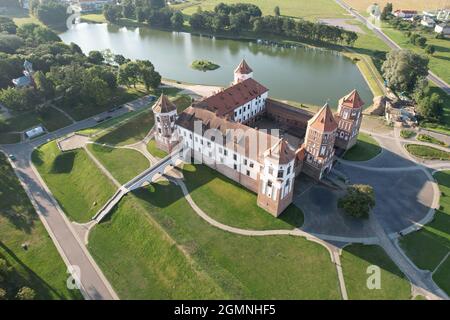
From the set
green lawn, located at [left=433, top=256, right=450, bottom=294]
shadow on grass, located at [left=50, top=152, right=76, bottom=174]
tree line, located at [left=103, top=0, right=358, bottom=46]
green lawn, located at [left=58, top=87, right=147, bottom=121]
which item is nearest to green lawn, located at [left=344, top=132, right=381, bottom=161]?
green lawn, located at [left=433, top=256, right=450, bottom=294]

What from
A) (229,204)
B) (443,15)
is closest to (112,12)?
(229,204)

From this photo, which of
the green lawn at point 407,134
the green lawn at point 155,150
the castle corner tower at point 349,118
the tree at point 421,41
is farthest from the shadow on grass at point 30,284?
the tree at point 421,41

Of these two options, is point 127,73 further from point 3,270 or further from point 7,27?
point 7,27

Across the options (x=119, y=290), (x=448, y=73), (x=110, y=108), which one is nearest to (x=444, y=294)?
(x=119, y=290)

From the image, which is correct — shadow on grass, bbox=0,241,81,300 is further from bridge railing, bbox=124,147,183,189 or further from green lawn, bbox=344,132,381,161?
green lawn, bbox=344,132,381,161

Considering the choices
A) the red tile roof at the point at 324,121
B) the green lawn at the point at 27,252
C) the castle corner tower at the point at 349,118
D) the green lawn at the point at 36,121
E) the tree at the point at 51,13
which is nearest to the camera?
the green lawn at the point at 27,252

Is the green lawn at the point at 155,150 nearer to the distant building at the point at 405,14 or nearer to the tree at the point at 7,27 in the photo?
the tree at the point at 7,27
